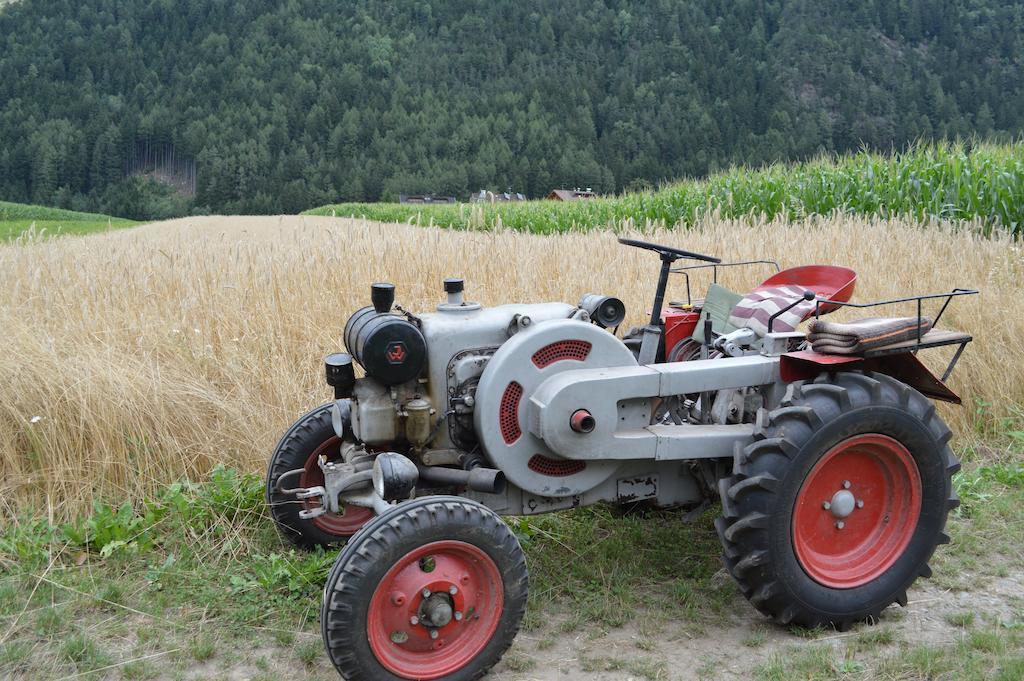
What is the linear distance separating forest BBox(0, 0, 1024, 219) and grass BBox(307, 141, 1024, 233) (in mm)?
39232

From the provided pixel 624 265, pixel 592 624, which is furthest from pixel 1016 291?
pixel 592 624

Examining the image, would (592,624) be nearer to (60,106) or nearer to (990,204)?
(990,204)

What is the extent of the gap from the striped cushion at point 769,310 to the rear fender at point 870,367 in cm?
28

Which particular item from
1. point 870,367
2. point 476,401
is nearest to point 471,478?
point 476,401

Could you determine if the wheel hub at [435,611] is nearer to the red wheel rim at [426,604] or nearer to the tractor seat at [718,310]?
the red wheel rim at [426,604]

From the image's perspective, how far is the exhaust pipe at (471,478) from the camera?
284 centimetres

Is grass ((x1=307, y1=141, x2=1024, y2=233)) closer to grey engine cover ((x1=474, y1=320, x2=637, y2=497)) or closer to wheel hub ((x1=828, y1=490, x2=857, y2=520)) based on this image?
grey engine cover ((x1=474, y1=320, x2=637, y2=497))

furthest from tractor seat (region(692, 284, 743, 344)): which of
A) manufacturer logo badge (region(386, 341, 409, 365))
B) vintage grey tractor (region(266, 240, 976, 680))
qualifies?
manufacturer logo badge (region(386, 341, 409, 365))

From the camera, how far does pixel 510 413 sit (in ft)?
9.77

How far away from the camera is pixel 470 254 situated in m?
6.99

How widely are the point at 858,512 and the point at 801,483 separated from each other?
43cm

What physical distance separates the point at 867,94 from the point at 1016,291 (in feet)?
179

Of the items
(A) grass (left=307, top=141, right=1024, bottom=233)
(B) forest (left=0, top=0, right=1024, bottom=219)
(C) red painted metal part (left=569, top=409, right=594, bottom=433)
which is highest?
(B) forest (left=0, top=0, right=1024, bottom=219)

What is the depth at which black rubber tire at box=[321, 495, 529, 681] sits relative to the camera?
8.14 feet
